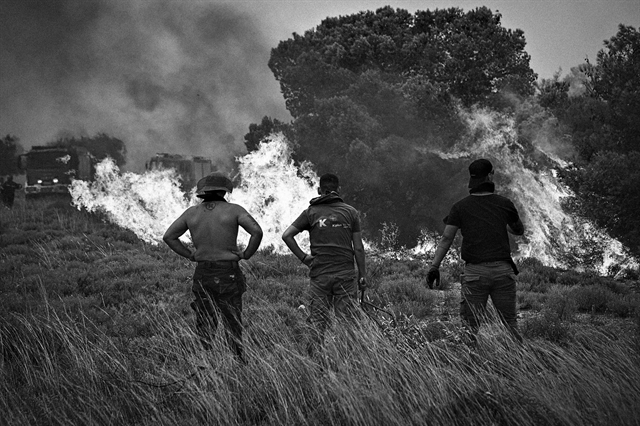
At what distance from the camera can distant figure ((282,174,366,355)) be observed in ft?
19.4

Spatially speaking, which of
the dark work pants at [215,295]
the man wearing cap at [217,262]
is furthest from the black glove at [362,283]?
the dark work pants at [215,295]

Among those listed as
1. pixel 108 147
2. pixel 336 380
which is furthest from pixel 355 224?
pixel 108 147

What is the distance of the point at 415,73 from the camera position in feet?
73.4

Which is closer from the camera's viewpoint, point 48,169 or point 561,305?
point 561,305

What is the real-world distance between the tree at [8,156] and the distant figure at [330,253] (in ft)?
138

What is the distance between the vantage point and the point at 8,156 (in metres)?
42.5

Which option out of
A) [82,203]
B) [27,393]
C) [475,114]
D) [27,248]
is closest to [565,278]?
[475,114]

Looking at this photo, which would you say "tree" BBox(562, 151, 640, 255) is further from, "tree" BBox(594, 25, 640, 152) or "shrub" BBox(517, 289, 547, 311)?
"shrub" BBox(517, 289, 547, 311)

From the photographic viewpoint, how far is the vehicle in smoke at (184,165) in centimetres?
2727

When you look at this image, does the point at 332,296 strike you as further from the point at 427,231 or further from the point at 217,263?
the point at 427,231

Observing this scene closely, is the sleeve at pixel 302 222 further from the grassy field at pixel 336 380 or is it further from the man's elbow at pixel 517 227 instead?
the man's elbow at pixel 517 227

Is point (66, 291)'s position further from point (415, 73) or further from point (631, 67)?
point (415, 73)

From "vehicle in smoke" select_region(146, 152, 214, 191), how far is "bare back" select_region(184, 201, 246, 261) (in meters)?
21.5

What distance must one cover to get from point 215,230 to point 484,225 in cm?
268
